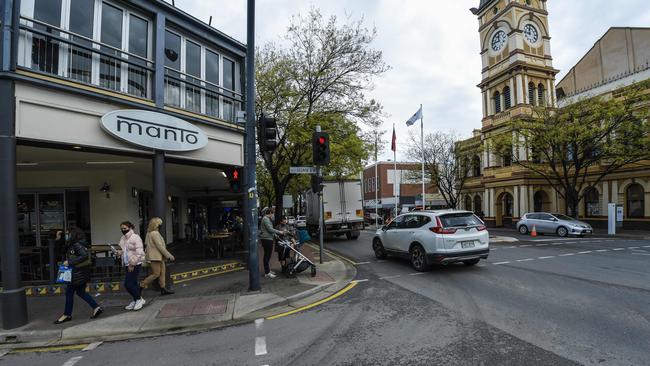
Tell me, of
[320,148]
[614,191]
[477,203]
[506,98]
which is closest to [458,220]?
[320,148]

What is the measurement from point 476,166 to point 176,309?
3727cm

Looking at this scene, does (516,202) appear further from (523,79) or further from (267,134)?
(267,134)

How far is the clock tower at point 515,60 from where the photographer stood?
31797 millimetres

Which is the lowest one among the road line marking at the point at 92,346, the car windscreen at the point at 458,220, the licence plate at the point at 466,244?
the road line marking at the point at 92,346

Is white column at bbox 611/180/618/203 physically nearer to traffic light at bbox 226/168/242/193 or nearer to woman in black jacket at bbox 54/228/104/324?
traffic light at bbox 226/168/242/193

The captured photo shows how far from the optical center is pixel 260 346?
4859 millimetres

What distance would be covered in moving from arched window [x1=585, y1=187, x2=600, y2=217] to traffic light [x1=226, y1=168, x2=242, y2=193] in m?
28.4

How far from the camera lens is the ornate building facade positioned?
30.7 meters

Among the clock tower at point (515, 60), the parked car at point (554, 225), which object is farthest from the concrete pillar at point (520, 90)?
the parked car at point (554, 225)

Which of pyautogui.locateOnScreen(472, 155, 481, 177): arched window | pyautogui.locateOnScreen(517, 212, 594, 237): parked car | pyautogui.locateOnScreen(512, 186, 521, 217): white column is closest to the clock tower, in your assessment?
pyautogui.locateOnScreen(472, 155, 481, 177): arched window

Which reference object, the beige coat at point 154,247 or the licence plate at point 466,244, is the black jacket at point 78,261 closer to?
the beige coat at point 154,247

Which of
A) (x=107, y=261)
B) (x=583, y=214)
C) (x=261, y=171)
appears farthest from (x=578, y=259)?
(x=261, y=171)

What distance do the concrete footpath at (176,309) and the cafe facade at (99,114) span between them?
30.0 inches

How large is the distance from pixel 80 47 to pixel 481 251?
34.1 ft
